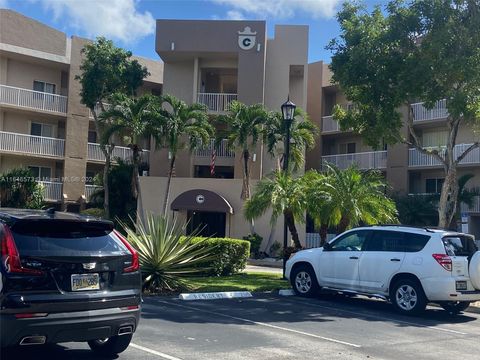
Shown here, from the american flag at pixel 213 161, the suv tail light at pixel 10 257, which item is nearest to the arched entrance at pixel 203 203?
the american flag at pixel 213 161

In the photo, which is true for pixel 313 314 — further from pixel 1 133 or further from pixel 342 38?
pixel 1 133

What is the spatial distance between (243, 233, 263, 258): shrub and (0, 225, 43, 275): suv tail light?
77.1 ft

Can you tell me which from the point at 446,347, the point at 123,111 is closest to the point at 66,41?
the point at 123,111

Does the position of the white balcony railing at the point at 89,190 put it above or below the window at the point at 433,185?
below

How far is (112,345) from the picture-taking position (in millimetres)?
7461

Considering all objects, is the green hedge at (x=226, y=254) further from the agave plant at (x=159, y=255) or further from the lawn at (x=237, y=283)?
the agave plant at (x=159, y=255)

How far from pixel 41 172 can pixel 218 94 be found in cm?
1228

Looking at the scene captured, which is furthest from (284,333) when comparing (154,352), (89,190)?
(89,190)

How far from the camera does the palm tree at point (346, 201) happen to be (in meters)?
17.1

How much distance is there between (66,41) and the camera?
37.8m

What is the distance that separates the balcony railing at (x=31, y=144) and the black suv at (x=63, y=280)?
3029 cm

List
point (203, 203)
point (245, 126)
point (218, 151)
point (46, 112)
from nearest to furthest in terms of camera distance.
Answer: point (245, 126), point (203, 203), point (218, 151), point (46, 112)

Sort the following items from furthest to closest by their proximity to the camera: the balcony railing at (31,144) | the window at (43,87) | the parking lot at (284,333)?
the window at (43,87) → the balcony railing at (31,144) → the parking lot at (284,333)

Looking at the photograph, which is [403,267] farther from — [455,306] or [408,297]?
[455,306]
